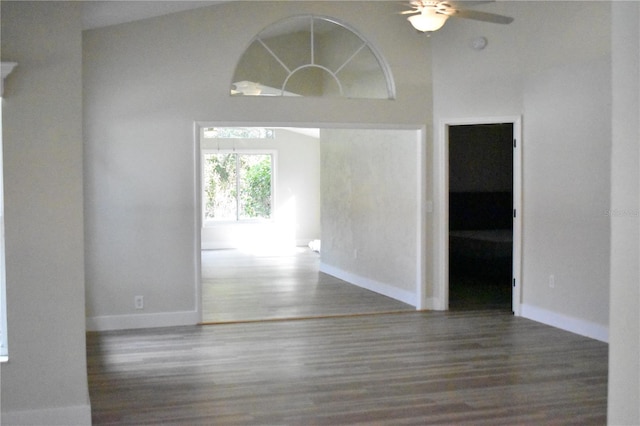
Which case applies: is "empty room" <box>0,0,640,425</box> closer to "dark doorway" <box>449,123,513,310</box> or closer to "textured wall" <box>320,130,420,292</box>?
"textured wall" <box>320,130,420,292</box>

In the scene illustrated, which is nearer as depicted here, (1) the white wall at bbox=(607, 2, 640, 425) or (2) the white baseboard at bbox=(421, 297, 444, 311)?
(1) the white wall at bbox=(607, 2, 640, 425)

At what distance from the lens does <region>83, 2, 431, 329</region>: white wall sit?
6199 millimetres

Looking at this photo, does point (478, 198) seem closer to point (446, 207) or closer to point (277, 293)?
point (446, 207)

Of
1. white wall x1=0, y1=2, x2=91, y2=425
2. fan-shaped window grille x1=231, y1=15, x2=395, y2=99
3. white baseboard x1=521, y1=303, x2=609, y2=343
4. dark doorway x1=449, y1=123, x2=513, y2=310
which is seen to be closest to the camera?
white wall x1=0, y1=2, x2=91, y2=425

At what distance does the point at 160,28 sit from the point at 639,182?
4903mm

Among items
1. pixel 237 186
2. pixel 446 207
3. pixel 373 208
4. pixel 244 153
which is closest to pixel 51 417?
pixel 446 207

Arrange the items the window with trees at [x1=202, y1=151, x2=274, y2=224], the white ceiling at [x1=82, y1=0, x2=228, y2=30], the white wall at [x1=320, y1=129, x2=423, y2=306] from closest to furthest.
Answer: the white ceiling at [x1=82, y1=0, x2=228, y2=30] < the white wall at [x1=320, y1=129, x2=423, y2=306] < the window with trees at [x1=202, y1=151, x2=274, y2=224]

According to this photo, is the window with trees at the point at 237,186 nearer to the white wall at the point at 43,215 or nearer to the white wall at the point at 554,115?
the white wall at the point at 554,115

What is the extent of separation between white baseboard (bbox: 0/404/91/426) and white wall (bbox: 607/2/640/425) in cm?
265

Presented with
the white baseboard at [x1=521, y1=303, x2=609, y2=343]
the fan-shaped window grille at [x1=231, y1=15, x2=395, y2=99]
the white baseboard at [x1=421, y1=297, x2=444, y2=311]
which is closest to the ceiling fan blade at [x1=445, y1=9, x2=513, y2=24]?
the fan-shaped window grille at [x1=231, y1=15, x2=395, y2=99]

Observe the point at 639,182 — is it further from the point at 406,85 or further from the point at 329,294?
the point at 329,294

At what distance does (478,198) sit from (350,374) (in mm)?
5933

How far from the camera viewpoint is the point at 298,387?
4562 mm

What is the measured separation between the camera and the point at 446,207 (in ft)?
23.3
